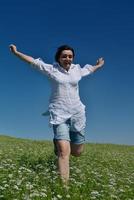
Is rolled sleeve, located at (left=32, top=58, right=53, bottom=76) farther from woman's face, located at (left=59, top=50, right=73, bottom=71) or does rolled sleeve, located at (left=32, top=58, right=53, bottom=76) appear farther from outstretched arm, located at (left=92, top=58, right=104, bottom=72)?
outstretched arm, located at (left=92, top=58, right=104, bottom=72)

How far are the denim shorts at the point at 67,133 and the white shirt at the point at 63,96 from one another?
0.35 ft

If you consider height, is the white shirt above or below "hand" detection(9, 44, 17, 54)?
below

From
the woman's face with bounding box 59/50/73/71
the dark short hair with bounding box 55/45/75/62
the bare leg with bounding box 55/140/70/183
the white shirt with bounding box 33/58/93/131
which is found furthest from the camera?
the dark short hair with bounding box 55/45/75/62

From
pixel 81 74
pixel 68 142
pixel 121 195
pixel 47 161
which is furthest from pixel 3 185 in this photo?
pixel 47 161

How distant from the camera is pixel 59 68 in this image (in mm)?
11562

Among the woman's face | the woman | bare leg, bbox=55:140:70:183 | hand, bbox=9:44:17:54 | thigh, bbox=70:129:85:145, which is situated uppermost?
hand, bbox=9:44:17:54

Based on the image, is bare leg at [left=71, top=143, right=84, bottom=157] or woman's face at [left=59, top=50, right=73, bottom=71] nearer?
woman's face at [left=59, top=50, right=73, bottom=71]

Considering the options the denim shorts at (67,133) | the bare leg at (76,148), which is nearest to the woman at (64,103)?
the denim shorts at (67,133)

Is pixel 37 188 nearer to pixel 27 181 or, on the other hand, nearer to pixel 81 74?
pixel 27 181

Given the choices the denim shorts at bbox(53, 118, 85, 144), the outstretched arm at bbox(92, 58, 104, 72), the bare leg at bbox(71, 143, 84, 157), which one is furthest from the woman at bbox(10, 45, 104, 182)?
the outstretched arm at bbox(92, 58, 104, 72)

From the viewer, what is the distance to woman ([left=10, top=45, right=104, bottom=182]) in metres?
11.1

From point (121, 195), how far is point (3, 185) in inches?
95.4

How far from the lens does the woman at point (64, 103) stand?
1111cm

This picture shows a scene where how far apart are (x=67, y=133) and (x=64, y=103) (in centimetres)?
65
